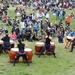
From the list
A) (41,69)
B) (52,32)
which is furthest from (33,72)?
(52,32)

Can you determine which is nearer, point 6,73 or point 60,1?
point 6,73

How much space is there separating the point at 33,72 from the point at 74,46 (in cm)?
680

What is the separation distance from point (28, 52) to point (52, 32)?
10.4 m

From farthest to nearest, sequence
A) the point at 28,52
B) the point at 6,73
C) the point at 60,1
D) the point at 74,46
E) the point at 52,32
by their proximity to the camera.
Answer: the point at 60,1
the point at 52,32
the point at 74,46
the point at 28,52
the point at 6,73

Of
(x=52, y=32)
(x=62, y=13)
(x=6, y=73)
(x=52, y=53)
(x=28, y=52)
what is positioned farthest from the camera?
(x=62, y=13)

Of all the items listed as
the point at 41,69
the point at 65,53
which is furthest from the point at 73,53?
the point at 41,69

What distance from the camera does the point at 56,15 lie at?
37375mm

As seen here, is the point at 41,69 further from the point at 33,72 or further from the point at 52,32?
the point at 52,32

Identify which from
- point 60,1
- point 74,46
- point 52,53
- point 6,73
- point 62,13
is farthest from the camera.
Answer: point 60,1

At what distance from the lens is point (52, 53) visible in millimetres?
19172

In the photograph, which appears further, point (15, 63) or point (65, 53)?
point (65, 53)

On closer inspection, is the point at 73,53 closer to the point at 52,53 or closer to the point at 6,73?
the point at 52,53

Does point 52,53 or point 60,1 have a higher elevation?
point 60,1

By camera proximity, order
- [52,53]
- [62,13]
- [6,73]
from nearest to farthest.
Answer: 1. [6,73]
2. [52,53]
3. [62,13]
